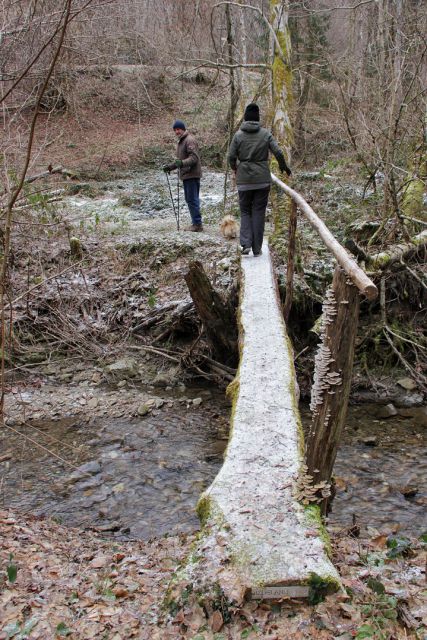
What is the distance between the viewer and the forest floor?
8.96ft

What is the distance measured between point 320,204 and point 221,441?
23.2 feet

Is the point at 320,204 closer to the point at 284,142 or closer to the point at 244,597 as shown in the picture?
the point at 284,142

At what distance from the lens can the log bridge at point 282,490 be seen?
2.81 meters

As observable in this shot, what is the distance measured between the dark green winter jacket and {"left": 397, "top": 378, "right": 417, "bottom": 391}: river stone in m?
3.50

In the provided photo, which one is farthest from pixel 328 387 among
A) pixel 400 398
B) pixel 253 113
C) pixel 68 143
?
pixel 68 143

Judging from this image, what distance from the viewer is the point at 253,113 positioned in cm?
709

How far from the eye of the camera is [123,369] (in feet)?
26.3

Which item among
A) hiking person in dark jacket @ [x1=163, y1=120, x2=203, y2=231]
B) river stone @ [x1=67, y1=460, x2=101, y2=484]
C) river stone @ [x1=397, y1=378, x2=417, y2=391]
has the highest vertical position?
hiking person in dark jacket @ [x1=163, y1=120, x2=203, y2=231]

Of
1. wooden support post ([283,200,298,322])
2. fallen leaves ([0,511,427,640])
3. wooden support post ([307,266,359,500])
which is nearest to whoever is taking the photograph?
fallen leaves ([0,511,427,640])

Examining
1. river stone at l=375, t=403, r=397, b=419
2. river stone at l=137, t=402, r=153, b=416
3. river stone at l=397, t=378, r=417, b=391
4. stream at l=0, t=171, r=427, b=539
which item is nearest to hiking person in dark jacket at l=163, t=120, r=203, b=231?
stream at l=0, t=171, r=427, b=539

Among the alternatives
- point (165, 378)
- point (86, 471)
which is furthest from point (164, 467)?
point (165, 378)

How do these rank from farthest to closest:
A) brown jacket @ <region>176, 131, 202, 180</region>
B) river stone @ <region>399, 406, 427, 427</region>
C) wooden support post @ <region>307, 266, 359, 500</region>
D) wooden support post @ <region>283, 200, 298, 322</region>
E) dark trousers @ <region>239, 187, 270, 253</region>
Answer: brown jacket @ <region>176, 131, 202, 180</region>
dark trousers @ <region>239, 187, 270, 253</region>
wooden support post @ <region>283, 200, 298, 322</region>
river stone @ <region>399, 406, 427, 427</region>
wooden support post @ <region>307, 266, 359, 500</region>

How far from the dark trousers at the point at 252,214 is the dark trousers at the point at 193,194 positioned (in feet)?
8.69

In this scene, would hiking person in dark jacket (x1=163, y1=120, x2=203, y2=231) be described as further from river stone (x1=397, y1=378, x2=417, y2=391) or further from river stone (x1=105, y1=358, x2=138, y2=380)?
river stone (x1=397, y1=378, x2=417, y2=391)
